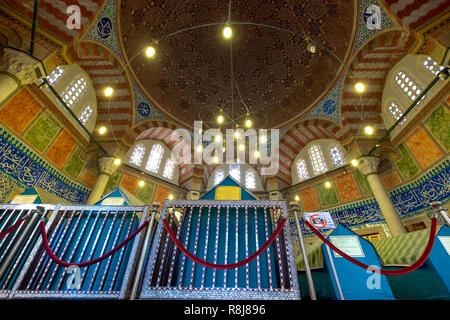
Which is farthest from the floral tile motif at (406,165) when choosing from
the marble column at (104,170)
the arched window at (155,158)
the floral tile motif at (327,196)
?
the marble column at (104,170)

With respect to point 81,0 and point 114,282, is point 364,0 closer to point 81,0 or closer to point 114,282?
point 81,0

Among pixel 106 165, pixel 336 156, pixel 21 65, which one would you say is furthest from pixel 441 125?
pixel 106 165

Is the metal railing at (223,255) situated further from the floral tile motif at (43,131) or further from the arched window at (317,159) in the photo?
the arched window at (317,159)

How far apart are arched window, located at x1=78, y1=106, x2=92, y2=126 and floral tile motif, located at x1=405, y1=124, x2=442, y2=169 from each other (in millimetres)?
12915

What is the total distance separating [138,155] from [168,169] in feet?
6.04

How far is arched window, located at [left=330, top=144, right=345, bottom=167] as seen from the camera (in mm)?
9820

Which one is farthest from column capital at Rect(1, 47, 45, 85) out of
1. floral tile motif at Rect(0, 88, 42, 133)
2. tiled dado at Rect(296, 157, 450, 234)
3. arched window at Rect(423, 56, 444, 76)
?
arched window at Rect(423, 56, 444, 76)

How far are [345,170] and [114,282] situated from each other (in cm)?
962

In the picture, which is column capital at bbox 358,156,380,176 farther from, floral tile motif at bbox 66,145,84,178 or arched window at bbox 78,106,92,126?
arched window at bbox 78,106,92,126

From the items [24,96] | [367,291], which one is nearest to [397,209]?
[367,291]

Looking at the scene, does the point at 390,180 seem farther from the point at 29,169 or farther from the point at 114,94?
the point at 29,169

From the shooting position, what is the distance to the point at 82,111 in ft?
27.5

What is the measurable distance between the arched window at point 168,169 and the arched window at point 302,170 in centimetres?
734

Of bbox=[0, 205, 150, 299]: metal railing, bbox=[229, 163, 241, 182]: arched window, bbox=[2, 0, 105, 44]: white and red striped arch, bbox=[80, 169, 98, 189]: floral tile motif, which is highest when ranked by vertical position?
bbox=[229, 163, 241, 182]: arched window
